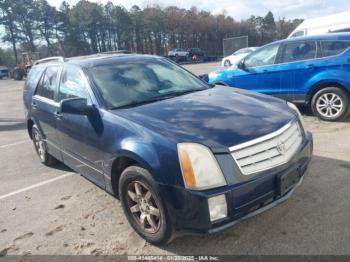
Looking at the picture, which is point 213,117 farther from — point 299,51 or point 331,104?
point 299,51

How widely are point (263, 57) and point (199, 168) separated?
5.47 metres

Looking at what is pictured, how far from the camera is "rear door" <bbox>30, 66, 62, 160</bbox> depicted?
464 centimetres

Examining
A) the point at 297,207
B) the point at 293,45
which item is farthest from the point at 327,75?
the point at 297,207

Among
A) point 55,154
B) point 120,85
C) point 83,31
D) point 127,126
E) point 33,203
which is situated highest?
point 83,31

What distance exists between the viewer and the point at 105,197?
4.24m

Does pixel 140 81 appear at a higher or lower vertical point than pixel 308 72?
Result: higher

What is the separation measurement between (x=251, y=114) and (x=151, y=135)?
3.27 feet

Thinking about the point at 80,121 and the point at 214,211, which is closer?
the point at 214,211

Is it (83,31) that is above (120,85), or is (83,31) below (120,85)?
above

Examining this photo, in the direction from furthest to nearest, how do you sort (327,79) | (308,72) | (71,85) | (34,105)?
1. (308,72)
2. (327,79)
3. (34,105)
4. (71,85)

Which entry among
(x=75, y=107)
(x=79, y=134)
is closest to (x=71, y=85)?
(x=79, y=134)

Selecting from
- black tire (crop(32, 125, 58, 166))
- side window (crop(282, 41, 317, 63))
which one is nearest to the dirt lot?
black tire (crop(32, 125, 58, 166))

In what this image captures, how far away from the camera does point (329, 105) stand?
6605 millimetres

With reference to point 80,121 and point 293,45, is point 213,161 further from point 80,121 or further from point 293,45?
point 293,45
